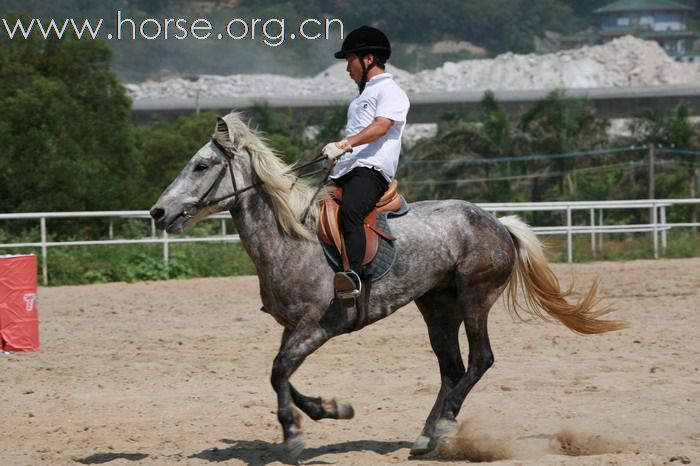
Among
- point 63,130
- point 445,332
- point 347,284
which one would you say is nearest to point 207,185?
point 347,284

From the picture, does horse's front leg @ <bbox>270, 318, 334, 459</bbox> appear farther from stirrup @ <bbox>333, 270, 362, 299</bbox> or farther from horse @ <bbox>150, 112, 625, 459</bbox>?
stirrup @ <bbox>333, 270, 362, 299</bbox>

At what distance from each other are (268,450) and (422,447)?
39.0 inches

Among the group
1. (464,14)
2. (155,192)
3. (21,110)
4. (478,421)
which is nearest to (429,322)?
(478,421)

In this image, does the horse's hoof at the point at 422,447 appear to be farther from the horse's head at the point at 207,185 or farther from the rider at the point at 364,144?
the horse's head at the point at 207,185

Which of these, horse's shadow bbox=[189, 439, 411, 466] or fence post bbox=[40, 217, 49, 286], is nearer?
horse's shadow bbox=[189, 439, 411, 466]

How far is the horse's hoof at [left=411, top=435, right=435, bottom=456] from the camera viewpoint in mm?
6466

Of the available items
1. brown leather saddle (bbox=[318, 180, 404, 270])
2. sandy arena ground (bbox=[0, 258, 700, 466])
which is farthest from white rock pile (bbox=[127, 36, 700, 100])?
brown leather saddle (bbox=[318, 180, 404, 270])

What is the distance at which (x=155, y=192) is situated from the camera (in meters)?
25.3

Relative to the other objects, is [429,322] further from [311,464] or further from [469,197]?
[469,197]

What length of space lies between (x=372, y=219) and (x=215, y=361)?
4.09 m

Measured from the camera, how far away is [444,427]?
658 cm

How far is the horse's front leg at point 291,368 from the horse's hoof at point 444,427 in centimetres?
91

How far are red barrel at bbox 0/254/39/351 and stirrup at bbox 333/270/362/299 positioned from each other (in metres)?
5.36

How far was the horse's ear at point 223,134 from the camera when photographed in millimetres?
6441
